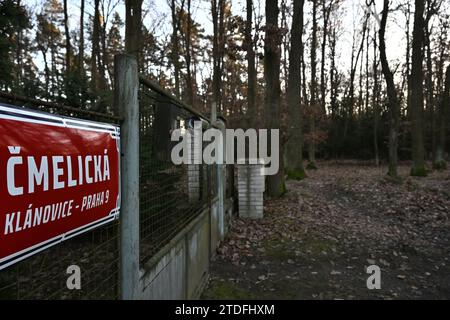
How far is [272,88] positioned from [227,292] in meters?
6.97

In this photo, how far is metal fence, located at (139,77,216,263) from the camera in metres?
2.86

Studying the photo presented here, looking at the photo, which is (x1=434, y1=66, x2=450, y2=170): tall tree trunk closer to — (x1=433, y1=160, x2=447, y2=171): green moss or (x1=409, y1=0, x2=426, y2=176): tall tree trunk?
(x1=433, y1=160, x2=447, y2=171): green moss

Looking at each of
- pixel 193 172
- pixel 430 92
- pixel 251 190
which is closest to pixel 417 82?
pixel 251 190

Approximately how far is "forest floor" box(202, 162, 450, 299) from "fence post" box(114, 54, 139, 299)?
2261 mm

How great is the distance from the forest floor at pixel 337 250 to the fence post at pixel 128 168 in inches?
89.0

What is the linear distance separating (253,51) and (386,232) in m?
6.36

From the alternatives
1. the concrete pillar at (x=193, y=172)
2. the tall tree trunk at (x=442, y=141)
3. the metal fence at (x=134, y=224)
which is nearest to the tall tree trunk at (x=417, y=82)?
the tall tree trunk at (x=442, y=141)

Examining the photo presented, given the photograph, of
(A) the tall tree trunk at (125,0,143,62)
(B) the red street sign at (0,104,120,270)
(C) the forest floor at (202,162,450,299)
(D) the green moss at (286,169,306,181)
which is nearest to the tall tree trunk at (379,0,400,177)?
(D) the green moss at (286,169,306,181)

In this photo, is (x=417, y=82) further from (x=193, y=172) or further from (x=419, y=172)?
(x=193, y=172)

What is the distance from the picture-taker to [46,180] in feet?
4.92
